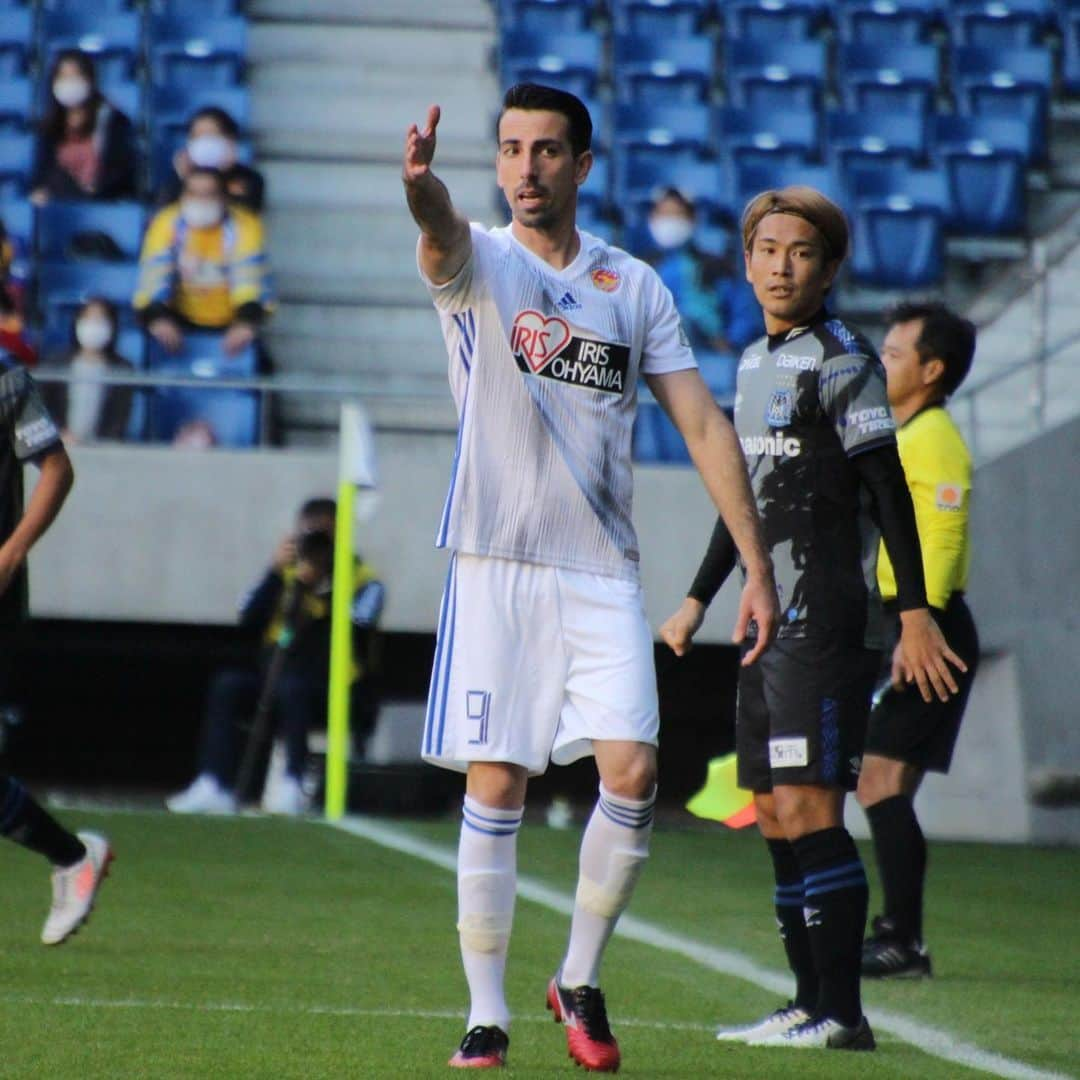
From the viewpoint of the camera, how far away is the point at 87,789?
48.9 ft

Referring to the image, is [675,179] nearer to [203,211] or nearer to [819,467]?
[203,211]

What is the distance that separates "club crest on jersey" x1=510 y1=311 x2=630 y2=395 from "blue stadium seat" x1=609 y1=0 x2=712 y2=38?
14.0 metres

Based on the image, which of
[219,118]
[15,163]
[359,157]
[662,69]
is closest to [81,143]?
[15,163]

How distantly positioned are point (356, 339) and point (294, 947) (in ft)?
32.4

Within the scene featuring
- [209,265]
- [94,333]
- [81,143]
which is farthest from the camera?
[81,143]

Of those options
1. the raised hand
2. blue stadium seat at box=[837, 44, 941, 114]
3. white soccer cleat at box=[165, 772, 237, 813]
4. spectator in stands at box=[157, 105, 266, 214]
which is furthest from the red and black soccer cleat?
blue stadium seat at box=[837, 44, 941, 114]

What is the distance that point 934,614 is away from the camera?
6152 millimetres

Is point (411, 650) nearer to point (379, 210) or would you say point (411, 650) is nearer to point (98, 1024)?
point (379, 210)

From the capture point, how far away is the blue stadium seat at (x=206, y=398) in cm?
1268

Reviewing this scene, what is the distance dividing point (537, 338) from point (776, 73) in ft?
44.4

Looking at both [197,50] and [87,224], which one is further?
[197,50]

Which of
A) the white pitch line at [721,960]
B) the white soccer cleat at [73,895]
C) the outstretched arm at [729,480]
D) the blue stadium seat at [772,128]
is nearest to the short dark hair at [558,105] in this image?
the outstretched arm at [729,480]

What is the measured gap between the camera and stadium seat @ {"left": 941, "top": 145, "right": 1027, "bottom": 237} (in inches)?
657

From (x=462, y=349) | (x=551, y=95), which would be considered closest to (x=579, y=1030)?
(x=462, y=349)
